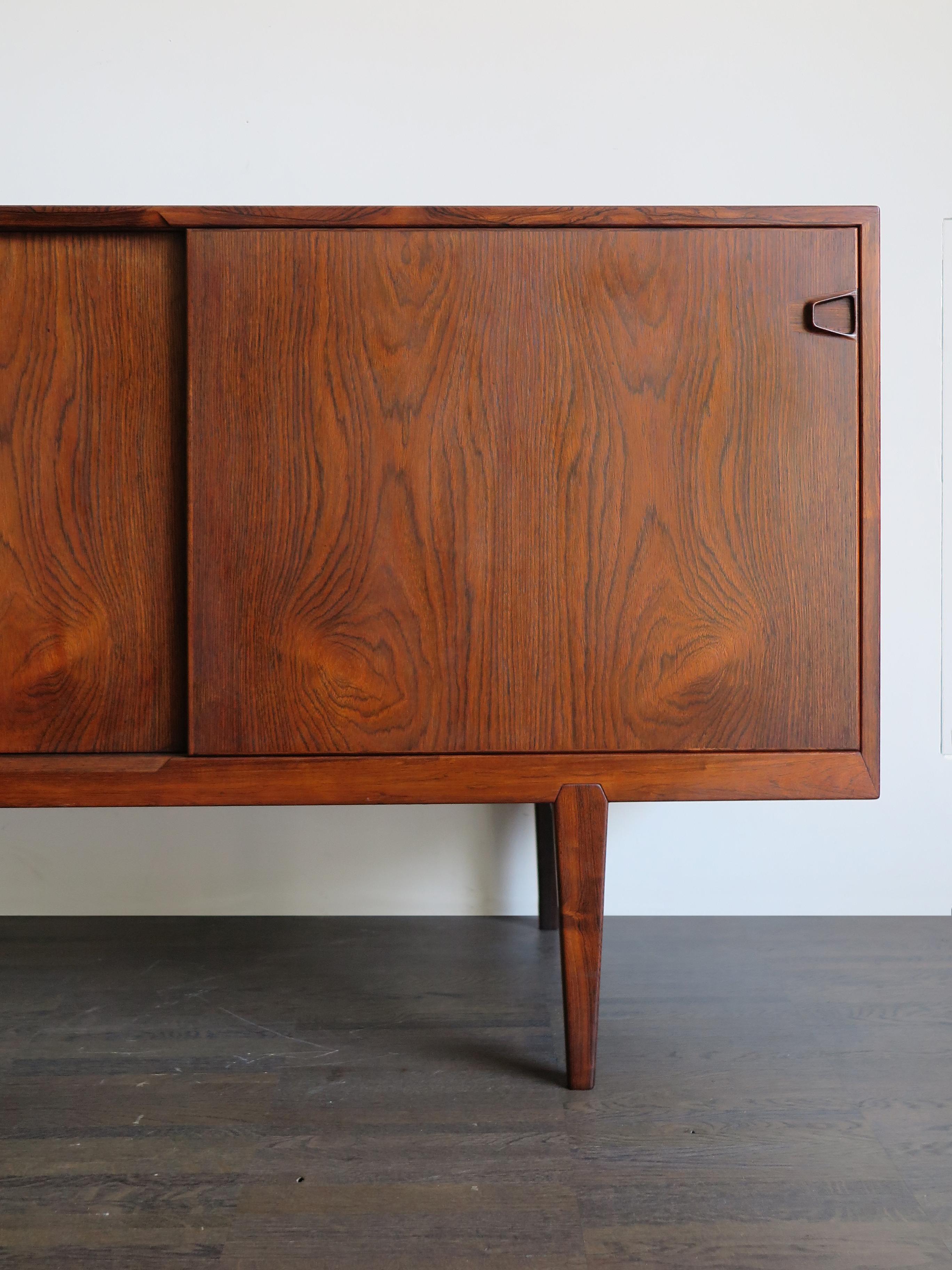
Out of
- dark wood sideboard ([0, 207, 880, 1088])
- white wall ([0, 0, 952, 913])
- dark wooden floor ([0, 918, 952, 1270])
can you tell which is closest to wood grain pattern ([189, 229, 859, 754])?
dark wood sideboard ([0, 207, 880, 1088])

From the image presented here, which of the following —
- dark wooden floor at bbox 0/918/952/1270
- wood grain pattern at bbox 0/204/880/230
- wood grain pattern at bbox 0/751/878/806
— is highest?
wood grain pattern at bbox 0/204/880/230

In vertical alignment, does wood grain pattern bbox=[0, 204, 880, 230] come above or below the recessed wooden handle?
above

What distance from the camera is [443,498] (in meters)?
0.88

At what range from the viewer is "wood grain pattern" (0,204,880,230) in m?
0.86

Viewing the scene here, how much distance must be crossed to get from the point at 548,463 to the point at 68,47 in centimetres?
108

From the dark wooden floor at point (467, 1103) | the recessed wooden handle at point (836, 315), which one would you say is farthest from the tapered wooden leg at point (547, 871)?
the recessed wooden handle at point (836, 315)

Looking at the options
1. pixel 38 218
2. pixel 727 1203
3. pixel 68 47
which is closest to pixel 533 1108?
pixel 727 1203

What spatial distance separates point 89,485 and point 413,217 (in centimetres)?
40

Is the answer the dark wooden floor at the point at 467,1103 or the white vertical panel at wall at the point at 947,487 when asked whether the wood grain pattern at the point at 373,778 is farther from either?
the white vertical panel at wall at the point at 947,487

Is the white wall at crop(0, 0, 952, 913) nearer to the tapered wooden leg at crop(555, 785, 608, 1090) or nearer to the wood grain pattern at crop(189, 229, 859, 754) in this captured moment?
the wood grain pattern at crop(189, 229, 859, 754)

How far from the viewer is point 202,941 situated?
132 cm

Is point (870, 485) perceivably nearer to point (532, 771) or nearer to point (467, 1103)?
point (532, 771)

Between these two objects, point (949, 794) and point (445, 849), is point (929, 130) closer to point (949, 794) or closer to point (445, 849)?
point (949, 794)

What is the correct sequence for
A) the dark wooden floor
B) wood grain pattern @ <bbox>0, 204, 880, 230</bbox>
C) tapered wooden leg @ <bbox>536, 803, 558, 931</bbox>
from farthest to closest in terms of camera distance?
1. tapered wooden leg @ <bbox>536, 803, 558, 931</bbox>
2. wood grain pattern @ <bbox>0, 204, 880, 230</bbox>
3. the dark wooden floor
